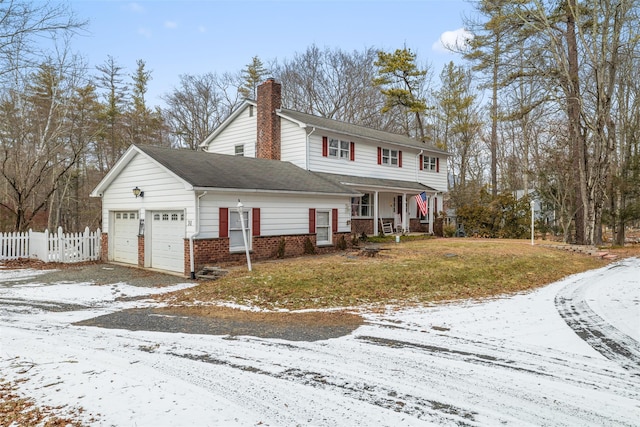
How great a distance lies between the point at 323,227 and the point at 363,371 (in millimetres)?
12676

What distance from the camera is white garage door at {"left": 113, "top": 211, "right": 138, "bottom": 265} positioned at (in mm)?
15688

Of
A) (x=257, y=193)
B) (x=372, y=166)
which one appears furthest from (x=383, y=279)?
(x=372, y=166)

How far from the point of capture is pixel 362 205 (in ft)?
71.2

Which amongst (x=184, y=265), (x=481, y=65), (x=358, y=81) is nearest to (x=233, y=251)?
(x=184, y=265)

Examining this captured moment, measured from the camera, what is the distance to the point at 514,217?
24.1m

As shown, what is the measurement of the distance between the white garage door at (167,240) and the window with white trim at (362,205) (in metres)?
9.89

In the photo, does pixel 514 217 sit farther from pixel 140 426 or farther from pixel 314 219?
pixel 140 426

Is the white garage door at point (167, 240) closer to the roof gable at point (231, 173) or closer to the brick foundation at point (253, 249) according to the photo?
the brick foundation at point (253, 249)

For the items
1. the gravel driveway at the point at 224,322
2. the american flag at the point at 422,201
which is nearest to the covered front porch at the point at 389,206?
the american flag at the point at 422,201

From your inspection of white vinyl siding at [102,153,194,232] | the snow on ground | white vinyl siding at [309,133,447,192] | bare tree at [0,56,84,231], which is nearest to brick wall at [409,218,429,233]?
white vinyl siding at [309,133,447,192]

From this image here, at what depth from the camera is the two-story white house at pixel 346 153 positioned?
65.6 feet

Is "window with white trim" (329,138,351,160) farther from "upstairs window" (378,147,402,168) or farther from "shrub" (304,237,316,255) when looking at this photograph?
"shrub" (304,237,316,255)

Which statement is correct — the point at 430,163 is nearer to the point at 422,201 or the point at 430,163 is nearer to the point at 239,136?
the point at 422,201

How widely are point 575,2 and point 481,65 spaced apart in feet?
15.0
